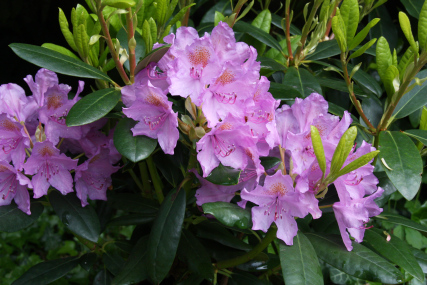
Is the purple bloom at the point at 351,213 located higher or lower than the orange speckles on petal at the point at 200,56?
lower

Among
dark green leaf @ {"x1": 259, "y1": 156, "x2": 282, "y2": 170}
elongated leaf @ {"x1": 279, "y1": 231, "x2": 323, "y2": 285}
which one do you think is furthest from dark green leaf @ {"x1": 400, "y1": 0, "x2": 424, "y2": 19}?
elongated leaf @ {"x1": 279, "y1": 231, "x2": 323, "y2": 285}

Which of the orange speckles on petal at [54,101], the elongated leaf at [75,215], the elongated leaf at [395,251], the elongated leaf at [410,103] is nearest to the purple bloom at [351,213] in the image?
the elongated leaf at [395,251]

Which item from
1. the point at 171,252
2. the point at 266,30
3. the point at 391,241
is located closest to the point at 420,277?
the point at 391,241

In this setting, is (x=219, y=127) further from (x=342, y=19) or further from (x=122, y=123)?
(x=342, y=19)

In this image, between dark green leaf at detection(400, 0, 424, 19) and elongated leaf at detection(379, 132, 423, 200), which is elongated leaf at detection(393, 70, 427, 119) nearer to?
elongated leaf at detection(379, 132, 423, 200)

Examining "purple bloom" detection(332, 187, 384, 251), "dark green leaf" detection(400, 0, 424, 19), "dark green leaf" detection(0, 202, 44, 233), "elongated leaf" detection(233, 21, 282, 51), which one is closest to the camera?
"purple bloom" detection(332, 187, 384, 251)

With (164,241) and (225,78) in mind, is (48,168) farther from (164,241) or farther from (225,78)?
(225,78)

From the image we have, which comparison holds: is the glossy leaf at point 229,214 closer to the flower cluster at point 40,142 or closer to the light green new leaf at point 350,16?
the flower cluster at point 40,142
